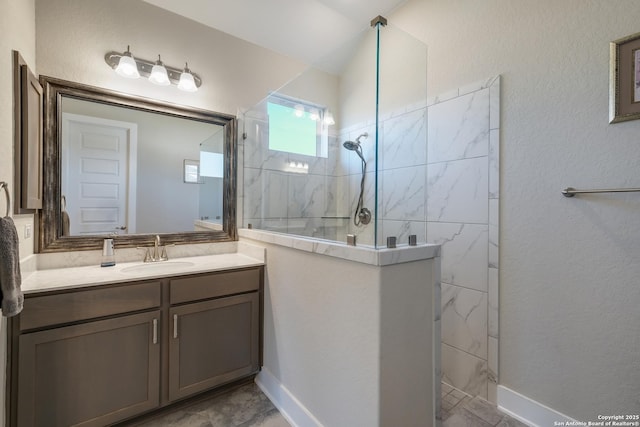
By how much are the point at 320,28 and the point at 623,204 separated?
247cm

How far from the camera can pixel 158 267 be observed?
1.90 metres

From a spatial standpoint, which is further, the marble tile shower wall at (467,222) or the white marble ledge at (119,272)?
the marble tile shower wall at (467,222)

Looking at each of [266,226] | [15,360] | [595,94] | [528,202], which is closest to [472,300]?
[528,202]

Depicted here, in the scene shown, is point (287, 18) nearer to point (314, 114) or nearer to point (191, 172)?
point (314, 114)

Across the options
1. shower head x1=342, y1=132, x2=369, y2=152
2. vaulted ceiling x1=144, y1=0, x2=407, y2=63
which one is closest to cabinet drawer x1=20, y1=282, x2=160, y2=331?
shower head x1=342, y1=132, x2=369, y2=152

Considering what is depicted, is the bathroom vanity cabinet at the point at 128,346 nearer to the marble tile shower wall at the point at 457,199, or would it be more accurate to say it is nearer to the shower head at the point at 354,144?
the marble tile shower wall at the point at 457,199

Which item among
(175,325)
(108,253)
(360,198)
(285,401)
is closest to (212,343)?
(175,325)

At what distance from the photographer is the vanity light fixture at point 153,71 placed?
189 centimetres

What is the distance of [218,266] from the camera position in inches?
72.7

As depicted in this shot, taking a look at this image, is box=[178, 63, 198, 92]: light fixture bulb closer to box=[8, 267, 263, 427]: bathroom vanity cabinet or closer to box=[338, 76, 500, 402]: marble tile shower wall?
box=[338, 76, 500, 402]: marble tile shower wall

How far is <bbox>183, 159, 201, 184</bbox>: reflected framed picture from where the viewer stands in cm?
222

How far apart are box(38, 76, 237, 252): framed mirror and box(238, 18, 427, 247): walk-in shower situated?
10.6 inches

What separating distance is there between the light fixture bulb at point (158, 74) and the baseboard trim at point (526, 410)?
3.04m

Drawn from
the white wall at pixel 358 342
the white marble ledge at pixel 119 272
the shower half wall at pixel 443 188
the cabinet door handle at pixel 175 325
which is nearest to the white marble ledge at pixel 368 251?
the white wall at pixel 358 342
